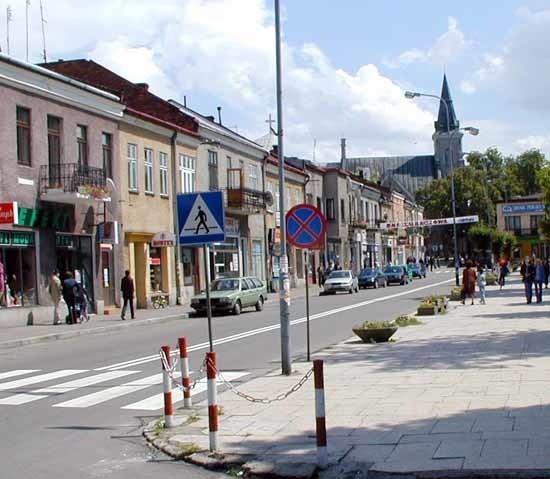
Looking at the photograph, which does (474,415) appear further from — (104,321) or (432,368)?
(104,321)

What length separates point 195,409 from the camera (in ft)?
36.5

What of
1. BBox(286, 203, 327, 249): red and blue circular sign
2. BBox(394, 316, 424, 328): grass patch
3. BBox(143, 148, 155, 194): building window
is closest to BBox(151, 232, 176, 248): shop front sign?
BBox(143, 148, 155, 194): building window

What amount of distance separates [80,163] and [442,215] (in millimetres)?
87641

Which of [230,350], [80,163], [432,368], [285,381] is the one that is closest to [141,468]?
[285,381]

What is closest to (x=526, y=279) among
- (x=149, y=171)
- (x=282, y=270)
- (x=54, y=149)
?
(x=149, y=171)

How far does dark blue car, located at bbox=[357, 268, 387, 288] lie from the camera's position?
189ft

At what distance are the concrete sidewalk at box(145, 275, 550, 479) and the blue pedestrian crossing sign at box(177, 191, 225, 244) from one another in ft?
7.15

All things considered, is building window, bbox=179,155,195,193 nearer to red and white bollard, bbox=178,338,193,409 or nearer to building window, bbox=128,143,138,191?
building window, bbox=128,143,138,191

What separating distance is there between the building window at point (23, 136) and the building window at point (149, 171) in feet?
28.9

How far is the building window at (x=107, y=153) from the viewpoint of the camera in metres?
33.7

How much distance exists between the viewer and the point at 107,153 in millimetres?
34000

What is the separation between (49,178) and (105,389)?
17308 mm

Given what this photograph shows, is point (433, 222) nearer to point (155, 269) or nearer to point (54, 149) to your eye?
point (155, 269)

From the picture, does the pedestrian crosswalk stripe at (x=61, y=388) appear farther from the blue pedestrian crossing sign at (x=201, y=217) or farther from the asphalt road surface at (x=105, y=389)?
Result: the blue pedestrian crossing sign at (x=201, y=217)
